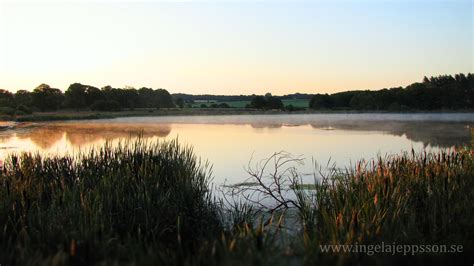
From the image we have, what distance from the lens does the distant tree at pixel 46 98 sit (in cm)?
7574

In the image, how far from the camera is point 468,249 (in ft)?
15.6

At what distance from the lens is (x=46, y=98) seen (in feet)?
252

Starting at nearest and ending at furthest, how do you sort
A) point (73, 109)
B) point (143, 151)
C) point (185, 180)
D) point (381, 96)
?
1. point (185, 180)
2. point (143, 151)
3. point (73, 109)
4. point (381, 96)

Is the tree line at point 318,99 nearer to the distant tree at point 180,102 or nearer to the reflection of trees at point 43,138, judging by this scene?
the distant tree at point 180,102

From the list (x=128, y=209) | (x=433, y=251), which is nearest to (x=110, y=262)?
(x=128, y=209)

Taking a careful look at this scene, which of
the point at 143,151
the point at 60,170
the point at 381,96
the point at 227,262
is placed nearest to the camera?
the point at 227,262

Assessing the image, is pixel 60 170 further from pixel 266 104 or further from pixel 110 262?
pixel 266 104

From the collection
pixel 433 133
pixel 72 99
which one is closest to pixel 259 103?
pixel 72 99

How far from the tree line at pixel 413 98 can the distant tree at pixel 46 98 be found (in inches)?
1867

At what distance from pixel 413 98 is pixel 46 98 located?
206 ft

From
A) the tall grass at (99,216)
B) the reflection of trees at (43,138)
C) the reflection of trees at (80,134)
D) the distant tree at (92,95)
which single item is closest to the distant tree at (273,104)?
the distant tree at (92,95)

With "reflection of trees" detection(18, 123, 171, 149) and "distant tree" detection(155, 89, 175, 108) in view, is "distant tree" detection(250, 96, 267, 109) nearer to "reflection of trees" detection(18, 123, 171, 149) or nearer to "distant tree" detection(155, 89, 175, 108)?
"distant tree" detection(155, 89, 175, 108)

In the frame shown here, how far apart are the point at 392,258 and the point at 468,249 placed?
926 mm

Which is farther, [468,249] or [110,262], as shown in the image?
[468,249]
